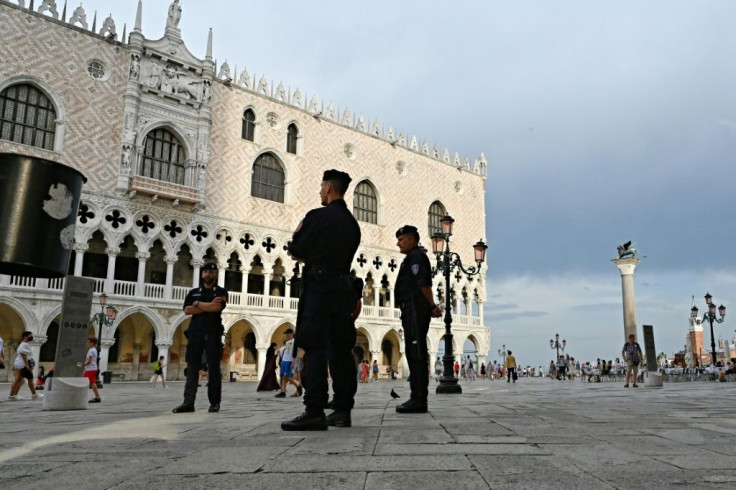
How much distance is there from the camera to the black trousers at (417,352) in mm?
5359

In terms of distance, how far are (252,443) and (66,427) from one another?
206cm

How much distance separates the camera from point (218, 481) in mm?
1998

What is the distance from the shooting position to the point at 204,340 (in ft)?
19.0

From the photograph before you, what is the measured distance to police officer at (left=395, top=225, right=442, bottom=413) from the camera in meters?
5.36

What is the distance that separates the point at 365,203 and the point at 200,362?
82.7 feet

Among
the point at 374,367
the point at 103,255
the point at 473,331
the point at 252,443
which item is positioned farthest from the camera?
the point at 473,331

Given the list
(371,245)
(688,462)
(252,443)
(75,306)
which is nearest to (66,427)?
(252,443)

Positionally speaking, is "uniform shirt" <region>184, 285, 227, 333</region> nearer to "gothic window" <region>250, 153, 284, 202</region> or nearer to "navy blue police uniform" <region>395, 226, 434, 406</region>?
"navy blue police uniform" <region>395, 226, 434, 406</region>

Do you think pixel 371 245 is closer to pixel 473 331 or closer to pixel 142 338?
pixel 473 331

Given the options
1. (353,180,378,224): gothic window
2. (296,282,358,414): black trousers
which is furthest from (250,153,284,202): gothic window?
(296,282,358,414): black trousers

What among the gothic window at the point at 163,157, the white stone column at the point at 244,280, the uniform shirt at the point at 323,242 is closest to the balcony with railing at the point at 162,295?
the white stone column at the point at 244,280

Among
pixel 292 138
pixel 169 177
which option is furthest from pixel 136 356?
pixel 292 138

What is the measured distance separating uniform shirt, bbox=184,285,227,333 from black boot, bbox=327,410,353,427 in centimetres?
226

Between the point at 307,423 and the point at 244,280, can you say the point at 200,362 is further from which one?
the point at 244,280
